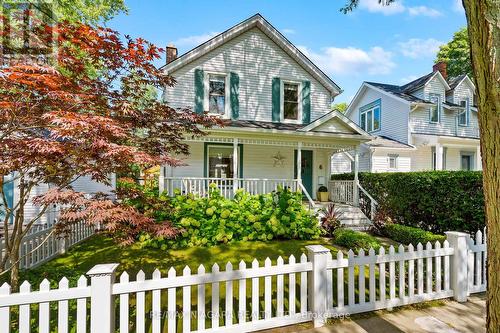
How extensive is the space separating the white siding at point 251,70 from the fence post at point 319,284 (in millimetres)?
8610

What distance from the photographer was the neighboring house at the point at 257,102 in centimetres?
1013

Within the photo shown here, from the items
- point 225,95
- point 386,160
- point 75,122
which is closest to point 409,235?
point 75,122

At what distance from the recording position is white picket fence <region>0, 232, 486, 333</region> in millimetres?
2289

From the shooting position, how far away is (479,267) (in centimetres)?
391

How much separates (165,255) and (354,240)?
14.3ft

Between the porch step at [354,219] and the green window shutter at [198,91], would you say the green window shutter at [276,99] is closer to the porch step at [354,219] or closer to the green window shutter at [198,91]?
the green window shutter at [198,91]

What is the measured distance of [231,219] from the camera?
23.0ft

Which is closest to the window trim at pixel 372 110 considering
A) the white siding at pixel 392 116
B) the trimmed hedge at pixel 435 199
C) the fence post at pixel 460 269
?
the white siding at pixel 392 116

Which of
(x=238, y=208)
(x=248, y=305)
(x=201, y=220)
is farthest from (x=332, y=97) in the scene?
(x=248, y=305)

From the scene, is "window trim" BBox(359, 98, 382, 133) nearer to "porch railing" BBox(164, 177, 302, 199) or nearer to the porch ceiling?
the porch ceiling

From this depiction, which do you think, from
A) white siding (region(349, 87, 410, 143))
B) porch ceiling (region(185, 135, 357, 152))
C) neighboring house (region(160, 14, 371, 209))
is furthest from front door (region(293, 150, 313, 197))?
white siding (region(349, 87, 410, 143))

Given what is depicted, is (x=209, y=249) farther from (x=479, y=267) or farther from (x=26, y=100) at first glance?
(x=479, y=267)

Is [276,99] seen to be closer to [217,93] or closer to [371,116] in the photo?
[217,93]

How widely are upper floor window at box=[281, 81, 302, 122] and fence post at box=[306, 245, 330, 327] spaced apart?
8.95m
